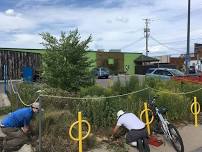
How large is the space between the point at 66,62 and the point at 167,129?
22.6 feet

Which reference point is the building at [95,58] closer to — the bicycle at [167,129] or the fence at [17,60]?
the fence at [17,60]

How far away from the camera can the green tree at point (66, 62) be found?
620 inches

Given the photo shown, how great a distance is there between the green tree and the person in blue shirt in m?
6.29

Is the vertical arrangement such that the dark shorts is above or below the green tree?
below

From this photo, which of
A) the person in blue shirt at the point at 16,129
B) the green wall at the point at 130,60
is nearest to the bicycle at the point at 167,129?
the person in blue shirt at the point at 16,129

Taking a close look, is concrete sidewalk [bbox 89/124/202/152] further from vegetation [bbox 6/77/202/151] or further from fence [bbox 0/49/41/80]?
fence [bbox 0/49/41/80]

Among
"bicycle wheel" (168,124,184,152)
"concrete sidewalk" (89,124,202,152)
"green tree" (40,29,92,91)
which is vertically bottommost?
"concrete sidewalk" (89,124,202,152)

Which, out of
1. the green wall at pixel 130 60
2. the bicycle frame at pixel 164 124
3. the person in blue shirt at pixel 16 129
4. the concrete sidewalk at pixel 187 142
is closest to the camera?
the person in blue shirt at pixel 16 129

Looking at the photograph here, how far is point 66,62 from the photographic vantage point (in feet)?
52.2

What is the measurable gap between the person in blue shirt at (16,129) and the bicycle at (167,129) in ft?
10.5

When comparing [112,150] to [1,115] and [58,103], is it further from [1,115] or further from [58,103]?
[1,115]

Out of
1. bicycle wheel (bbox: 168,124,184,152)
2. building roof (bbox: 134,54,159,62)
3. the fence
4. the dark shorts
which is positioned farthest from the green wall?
the dark shorts

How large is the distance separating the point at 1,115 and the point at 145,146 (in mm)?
7125

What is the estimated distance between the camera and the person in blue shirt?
30.4 feet
